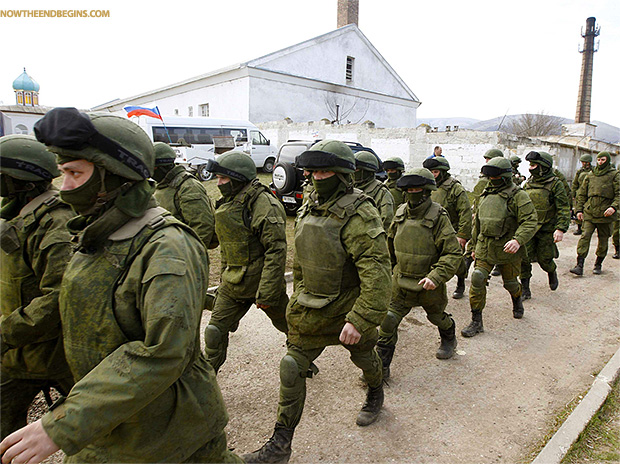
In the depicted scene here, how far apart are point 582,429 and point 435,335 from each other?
2.06 metres

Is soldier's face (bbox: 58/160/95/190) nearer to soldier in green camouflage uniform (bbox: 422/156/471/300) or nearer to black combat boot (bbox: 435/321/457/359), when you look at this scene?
black combat boot (bbox: 435/321/457/359)

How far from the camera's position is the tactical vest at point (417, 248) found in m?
4.34

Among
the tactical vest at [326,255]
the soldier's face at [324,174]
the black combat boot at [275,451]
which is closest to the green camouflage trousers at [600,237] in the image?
the tactical vest at [326,255]

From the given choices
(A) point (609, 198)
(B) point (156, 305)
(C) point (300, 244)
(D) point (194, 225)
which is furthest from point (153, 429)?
(A) point (609, 198)

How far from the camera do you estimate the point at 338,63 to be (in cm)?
3206

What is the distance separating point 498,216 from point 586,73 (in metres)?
50.7

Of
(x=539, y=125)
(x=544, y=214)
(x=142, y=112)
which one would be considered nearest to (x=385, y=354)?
(x=544, y=214)

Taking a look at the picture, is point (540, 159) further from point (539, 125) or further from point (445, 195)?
point (539, 125)

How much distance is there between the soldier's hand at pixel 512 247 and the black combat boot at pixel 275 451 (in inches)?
131

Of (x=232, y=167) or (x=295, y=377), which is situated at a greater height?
(x=232, y=167)

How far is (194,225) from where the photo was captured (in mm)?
4207

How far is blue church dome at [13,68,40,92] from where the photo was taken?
152ft

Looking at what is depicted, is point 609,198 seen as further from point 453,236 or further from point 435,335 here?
point 453,236

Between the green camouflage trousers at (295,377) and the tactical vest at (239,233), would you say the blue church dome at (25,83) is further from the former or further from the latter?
the green camouflage trousers at (295,377)
